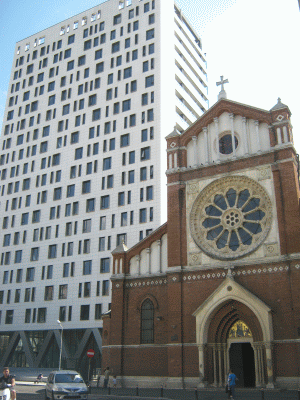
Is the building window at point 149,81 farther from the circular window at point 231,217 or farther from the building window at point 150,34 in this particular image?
the circular window at point 231,217

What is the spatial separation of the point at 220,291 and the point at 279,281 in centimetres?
371

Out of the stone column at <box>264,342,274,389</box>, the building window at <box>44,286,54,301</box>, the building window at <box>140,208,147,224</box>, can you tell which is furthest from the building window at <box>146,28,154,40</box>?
the stone column at <box>264,342,274,389</box>

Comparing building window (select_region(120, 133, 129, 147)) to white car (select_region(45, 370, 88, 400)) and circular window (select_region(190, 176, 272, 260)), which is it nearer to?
circular window (select_region(190, 176, 272, 260))

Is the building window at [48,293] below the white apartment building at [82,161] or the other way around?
below

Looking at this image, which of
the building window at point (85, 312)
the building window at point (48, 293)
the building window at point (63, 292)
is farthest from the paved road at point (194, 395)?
the building window at point (48, 293)

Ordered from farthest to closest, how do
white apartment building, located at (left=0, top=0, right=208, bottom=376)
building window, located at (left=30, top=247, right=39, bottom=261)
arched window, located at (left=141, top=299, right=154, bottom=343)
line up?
building window, located at (left=30, top=247, right=39, bottom=261)
white apartment building, located at (left=0, top=0, right=208, bottom=376)
arched window, located at (left=141, top=299, right=154, bottom=343)

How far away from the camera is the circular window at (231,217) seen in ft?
91.9

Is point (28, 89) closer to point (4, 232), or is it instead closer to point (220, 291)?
point (4, 232)

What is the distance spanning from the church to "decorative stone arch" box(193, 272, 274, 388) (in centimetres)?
6

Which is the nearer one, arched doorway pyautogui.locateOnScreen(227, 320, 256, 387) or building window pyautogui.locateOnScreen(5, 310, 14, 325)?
arched doorway pyautogui.locateOnScreen(227, 320, 256, 387)

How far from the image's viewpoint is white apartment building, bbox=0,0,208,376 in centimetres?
5478

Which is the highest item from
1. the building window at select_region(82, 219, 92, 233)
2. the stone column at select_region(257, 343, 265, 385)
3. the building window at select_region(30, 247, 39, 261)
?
the building window at select_region(82, 219, 92, 233)

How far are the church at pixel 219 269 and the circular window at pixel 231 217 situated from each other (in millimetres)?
71

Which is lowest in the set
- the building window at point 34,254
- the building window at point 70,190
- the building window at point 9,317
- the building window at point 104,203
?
the building window at point 9,317
